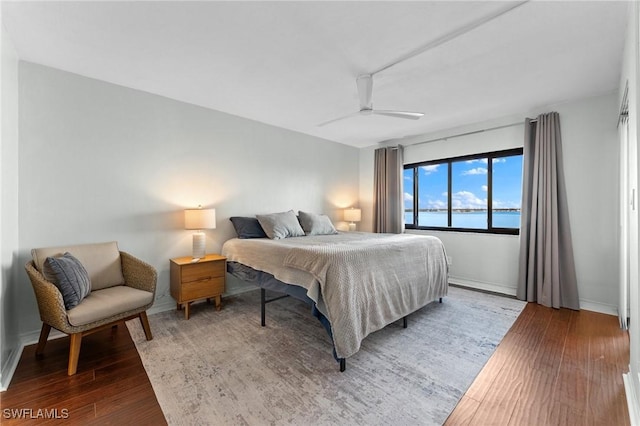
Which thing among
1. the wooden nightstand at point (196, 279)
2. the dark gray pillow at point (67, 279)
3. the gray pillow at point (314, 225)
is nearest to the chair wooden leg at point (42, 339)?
the dark gray pillow at point (67, 279)

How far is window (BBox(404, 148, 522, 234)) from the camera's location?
3900mm

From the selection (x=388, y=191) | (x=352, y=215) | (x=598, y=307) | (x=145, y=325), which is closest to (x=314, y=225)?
(x=352, y=215)

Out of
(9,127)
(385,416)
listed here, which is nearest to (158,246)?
(9,127)

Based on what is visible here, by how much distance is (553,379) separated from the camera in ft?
6.16

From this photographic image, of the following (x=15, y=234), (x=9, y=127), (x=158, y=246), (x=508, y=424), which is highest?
(x=9, y=127)

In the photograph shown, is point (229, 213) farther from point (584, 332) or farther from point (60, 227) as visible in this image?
point (584, 332)

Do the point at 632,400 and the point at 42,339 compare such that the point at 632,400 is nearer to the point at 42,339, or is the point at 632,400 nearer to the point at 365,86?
the point at 365,86

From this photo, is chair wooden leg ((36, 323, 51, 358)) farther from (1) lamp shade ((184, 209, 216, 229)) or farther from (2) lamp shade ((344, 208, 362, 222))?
(2) lamp shade ((344, 208, 362, 222))

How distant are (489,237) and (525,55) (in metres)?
2.49

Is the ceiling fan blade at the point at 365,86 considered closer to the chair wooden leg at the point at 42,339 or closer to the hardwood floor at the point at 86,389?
the hardwood floor at the point at 86,389

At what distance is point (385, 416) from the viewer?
1544 millimetres

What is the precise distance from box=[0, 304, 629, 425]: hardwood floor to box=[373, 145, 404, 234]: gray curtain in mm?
2626

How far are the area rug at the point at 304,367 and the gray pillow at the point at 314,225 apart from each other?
1.19 meters

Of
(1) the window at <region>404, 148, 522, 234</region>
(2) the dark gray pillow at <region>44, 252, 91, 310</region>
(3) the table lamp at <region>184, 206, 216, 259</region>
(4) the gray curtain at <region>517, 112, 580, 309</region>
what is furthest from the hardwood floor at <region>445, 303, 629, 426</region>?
(3) the table lamp at <region>184, 206, 216, 259</region>
